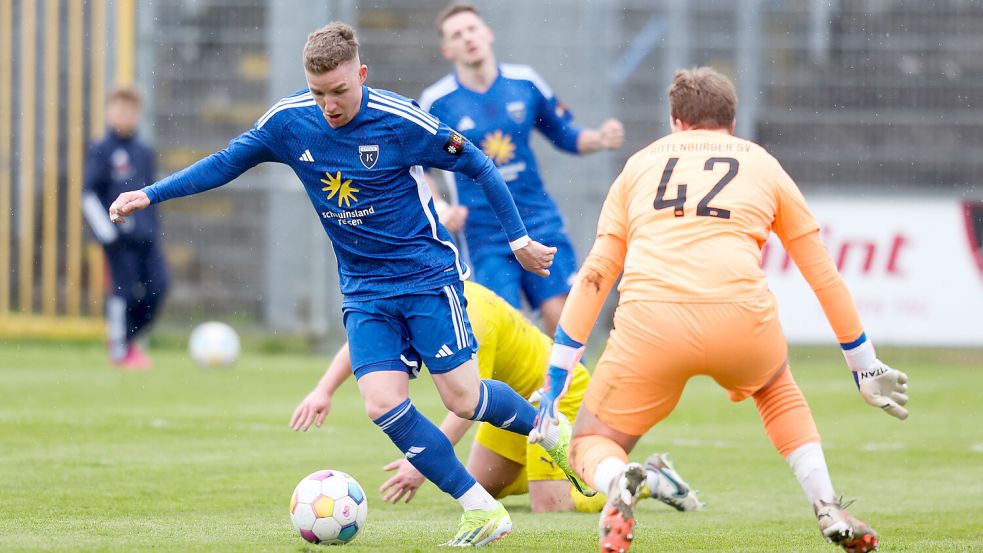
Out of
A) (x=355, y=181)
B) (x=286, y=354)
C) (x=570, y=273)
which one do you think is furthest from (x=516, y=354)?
(x=286, y=354)

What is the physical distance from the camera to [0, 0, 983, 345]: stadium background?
48.6 feet

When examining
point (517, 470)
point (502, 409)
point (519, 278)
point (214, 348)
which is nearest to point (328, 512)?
point (502, 409)

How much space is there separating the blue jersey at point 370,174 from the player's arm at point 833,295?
1.09 meters

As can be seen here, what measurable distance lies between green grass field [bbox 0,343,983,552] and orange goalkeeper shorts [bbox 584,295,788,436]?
0.61m

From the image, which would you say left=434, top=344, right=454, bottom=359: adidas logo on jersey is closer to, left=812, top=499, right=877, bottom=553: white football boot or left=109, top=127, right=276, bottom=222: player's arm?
left=109, top=127, right=276, bottom=222: player's arm

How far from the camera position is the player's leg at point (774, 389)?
452 cm

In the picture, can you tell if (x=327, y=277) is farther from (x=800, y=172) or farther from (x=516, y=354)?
(x=516, y=354)

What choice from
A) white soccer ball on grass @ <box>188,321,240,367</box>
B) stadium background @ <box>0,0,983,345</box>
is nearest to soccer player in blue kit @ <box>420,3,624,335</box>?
white soccer ball on grass @ <box>188,321,240,367</box>

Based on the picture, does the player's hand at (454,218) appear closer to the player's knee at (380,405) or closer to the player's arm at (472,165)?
the player's arm at (472,165)

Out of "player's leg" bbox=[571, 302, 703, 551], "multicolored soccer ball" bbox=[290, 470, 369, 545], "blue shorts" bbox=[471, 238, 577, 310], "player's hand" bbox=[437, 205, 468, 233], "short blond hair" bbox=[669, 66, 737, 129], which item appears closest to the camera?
"player's leg" bbox=[571, 302, 703, 551]

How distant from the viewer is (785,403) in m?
4.80

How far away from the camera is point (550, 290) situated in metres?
8.17

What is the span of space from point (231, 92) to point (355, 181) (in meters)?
10.6

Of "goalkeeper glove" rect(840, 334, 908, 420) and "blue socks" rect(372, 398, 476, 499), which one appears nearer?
"goalkeeper glove" rect(840, 334, 908, 420)
